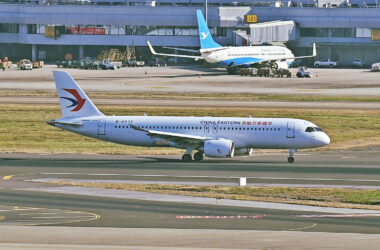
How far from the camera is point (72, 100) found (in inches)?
2972

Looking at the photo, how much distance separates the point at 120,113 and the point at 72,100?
28.9 meters

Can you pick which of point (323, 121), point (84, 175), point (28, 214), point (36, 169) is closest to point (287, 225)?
point (28, 214)

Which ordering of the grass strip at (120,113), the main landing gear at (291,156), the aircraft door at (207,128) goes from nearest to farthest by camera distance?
the aircraft door at (207,128)
the main landing gear at (291,156)
the grass strip at (120,113)

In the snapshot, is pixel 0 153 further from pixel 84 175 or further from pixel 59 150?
pixel 84 175

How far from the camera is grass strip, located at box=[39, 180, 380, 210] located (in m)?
55.3

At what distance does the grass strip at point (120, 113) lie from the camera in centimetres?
8288

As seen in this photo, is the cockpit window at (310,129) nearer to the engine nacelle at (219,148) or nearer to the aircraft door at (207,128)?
the engine nacelle at (219,148)

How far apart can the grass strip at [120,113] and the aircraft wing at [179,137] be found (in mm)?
7987

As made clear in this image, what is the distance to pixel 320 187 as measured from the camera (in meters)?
60.9

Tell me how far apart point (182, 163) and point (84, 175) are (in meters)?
9.55

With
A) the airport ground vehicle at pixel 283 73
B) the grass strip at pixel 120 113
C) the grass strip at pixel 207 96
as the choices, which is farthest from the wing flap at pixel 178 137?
the airport ground vehicle at pixel 283 73

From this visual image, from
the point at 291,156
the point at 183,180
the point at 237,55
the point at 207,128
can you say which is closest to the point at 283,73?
the point at 237,55

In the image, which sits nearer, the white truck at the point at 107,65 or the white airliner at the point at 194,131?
the white airliner at the point at 194,131

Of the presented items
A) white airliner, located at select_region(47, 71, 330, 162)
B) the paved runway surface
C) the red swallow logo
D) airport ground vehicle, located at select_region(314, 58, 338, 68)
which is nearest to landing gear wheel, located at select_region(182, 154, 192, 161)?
white airliner, located at select_region(47, 71, 330, 162)
